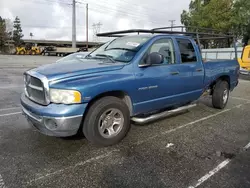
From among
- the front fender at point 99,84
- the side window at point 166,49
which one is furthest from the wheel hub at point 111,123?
the side window at point 166,49

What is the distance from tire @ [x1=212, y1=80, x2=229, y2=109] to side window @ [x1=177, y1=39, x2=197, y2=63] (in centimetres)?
141

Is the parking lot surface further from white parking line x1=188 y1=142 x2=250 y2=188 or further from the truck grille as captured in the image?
the truck grille

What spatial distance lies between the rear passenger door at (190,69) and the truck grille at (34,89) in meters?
2.63

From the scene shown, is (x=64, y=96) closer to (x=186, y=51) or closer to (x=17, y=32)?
(x=186, y=51)

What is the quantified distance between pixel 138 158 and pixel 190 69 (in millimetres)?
2367

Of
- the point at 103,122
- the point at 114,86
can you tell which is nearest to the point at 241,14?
the point at 114,86

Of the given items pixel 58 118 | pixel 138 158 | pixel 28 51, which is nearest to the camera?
pixel 58 118

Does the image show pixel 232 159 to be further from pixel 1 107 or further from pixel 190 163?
pixel 1 107

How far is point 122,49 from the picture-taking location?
441 centimetres

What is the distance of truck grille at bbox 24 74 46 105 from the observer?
3408mm

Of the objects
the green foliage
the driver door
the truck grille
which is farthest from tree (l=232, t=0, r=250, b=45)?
the truck grille

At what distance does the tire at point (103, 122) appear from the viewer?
139 inches

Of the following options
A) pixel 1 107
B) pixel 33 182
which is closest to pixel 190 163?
pixel 33 182

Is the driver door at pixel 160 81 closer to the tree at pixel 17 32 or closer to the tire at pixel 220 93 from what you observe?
the tire at pixel 220 93
